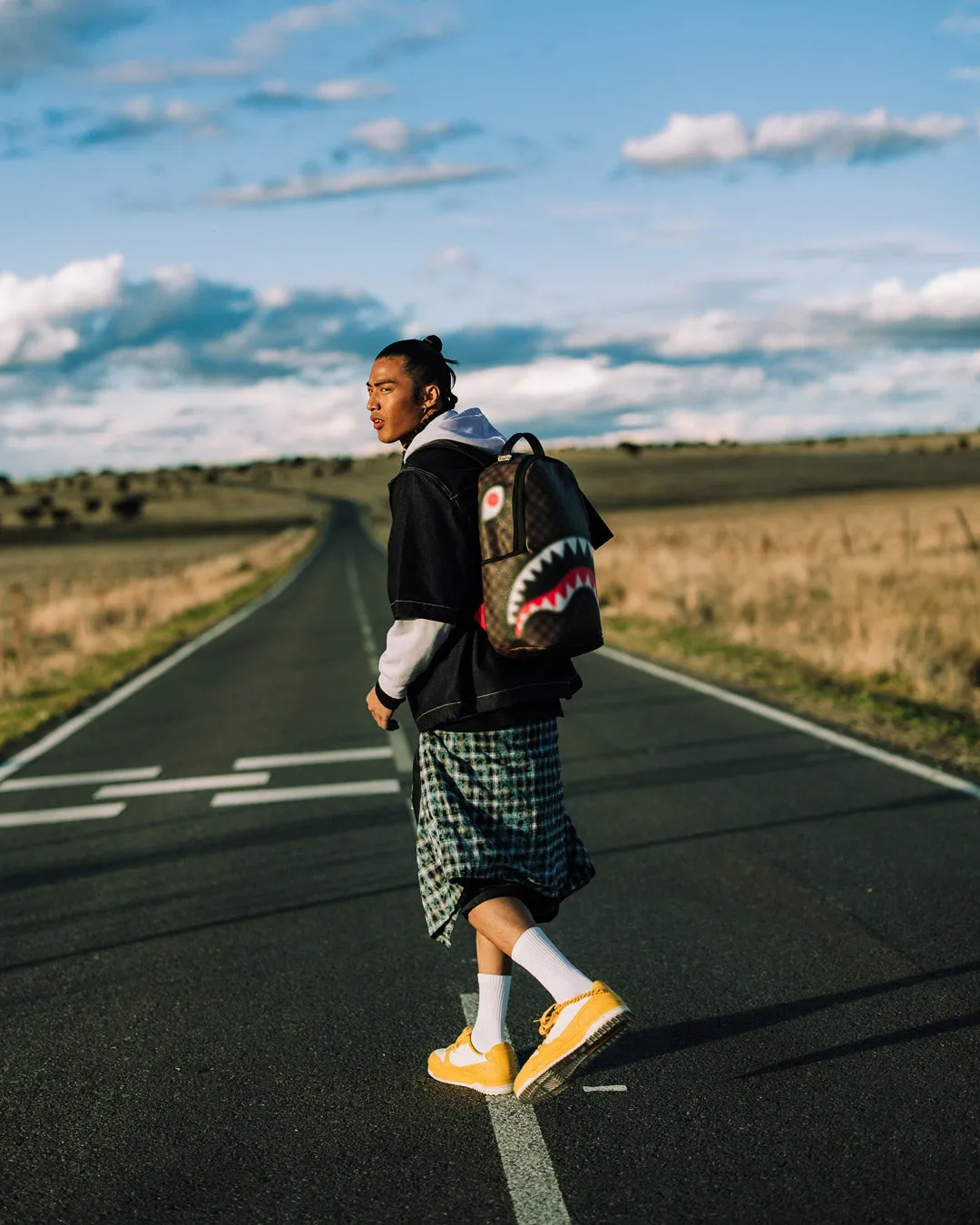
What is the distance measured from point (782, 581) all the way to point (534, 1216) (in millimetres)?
20817

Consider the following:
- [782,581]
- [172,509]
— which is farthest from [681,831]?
[172,509]

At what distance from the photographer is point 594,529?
3.96 meters

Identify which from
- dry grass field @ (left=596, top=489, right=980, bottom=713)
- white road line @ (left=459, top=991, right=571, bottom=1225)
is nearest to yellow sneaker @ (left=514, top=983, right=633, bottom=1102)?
white road line @ (left=459, top=991, right=571, bottom=1225)

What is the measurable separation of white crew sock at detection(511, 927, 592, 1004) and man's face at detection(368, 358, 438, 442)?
1.46m

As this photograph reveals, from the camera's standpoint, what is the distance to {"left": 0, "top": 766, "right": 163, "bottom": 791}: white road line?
9.62m

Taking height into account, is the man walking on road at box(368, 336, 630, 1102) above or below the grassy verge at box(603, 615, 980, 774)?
above

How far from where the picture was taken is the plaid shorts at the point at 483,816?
12.3 feet

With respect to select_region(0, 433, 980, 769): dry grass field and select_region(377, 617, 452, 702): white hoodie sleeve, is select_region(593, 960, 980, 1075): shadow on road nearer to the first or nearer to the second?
Answer: select_region(377, 617, 452, 702): white hoodie sleeve

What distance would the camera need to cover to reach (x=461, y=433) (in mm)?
3740

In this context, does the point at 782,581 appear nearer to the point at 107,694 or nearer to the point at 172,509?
the point at 107,694

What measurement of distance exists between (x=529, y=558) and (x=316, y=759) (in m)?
7.12

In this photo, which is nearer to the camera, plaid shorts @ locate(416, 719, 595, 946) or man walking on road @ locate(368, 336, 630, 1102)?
man walking on road @ locate(368, 336, 630, 1102)

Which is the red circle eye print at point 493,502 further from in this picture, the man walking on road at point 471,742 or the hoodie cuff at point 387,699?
the hoodie cuff at point 387,699

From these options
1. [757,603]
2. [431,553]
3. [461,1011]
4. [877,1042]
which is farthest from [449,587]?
[757,603]
